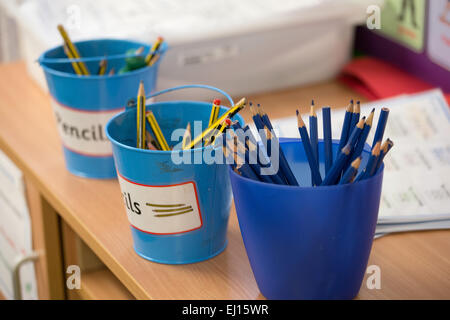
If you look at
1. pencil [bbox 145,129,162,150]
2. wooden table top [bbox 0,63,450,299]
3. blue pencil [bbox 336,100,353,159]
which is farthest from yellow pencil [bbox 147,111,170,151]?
blue pencil [bbox 336,100,353,159]

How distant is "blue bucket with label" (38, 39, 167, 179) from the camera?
75 cm

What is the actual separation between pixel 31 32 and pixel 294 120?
17.6 inches

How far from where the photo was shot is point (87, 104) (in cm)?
75

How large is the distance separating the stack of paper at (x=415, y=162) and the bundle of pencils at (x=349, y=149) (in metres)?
0.16

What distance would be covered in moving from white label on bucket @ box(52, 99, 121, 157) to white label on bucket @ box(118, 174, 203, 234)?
16 centimetres

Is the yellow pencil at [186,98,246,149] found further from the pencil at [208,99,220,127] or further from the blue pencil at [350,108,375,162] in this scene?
the blue pencil at [350,108,375,162]

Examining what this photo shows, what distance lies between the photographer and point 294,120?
844mm

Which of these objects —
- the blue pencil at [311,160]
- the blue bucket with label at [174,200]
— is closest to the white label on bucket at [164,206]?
the blue bucket with label at [174,200]

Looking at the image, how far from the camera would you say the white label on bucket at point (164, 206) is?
1.95 ft

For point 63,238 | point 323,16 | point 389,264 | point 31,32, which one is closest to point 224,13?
point 323,16

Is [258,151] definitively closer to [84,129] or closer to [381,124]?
[381,124]

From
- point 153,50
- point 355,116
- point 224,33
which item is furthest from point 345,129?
point 224,33

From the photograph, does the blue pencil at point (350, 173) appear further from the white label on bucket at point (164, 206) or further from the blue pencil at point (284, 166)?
the white label on bucket at point (164, 206)
